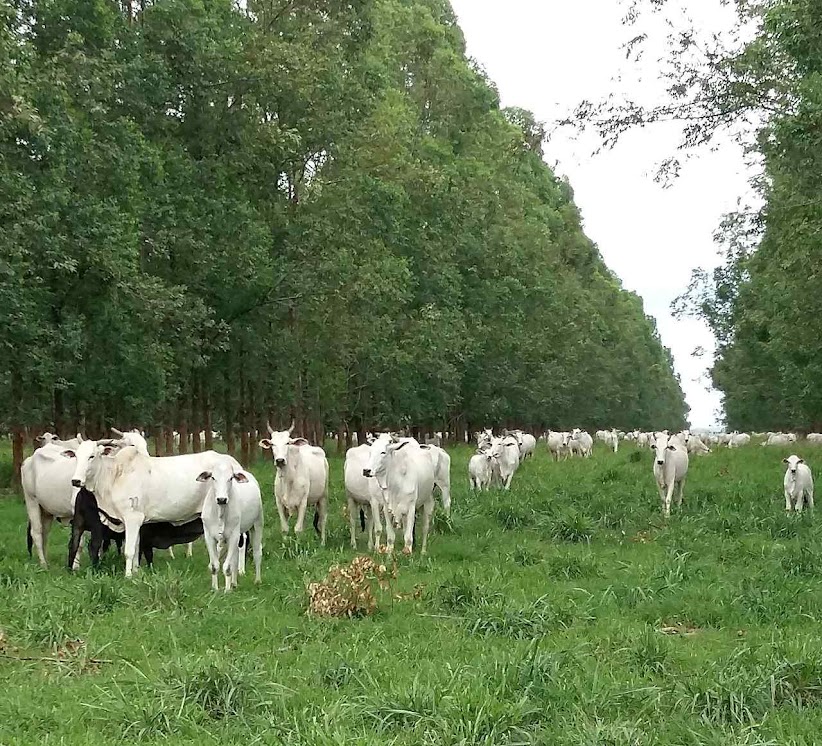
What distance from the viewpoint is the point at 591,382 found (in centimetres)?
7106

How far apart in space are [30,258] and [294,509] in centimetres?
719

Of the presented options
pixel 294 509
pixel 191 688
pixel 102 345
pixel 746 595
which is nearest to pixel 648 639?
pixel 746 595

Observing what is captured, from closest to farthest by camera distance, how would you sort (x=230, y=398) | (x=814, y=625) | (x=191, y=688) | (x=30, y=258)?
(x=191, y=688)
(x=814, y=625)
(x=30, y=258)
(x=230, y=398)

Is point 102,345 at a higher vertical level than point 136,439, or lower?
higher

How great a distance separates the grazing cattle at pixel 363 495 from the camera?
14.4 metres

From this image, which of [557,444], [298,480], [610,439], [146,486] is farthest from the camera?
[610,439]

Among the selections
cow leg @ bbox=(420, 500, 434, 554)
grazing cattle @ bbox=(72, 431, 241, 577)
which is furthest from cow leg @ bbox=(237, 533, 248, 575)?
cow leg @ bbox=(420, 500, 434, 554)

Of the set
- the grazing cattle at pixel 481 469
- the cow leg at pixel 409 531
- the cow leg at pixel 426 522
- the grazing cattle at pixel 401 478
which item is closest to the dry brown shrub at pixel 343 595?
the cow leg at pixel 409 531

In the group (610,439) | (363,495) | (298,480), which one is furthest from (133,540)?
(610,439)

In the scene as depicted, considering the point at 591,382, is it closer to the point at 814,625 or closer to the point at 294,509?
the point at 294,509

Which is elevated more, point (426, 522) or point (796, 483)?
point (796, 483)

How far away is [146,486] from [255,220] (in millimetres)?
15944

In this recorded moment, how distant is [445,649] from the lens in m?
8.42

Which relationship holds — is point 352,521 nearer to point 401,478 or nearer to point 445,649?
point 401,478
